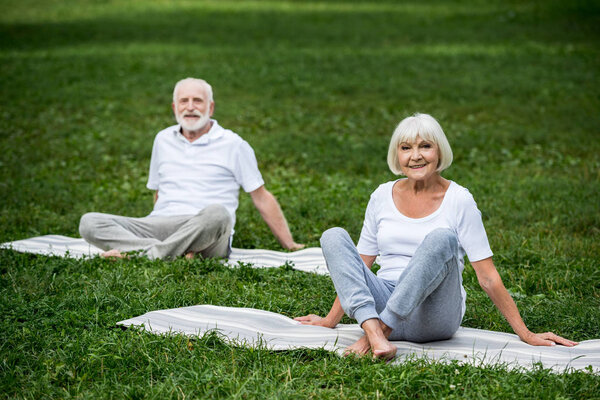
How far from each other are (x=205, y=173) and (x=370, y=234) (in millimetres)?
2703

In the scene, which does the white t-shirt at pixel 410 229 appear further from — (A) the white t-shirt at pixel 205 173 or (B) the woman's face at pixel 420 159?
(A) the white t-shirt at pixel 205 173

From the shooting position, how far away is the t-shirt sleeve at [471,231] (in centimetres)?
442

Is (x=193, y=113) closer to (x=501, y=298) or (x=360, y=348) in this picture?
(x=360, y=348)

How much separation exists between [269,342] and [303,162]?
675 cm

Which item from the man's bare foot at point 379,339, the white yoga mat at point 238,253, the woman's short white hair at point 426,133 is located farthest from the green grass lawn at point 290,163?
the woman's short white hair at point 426,133

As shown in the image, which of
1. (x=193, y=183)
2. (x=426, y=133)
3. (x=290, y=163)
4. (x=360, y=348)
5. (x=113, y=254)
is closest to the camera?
(x=360, y=348)

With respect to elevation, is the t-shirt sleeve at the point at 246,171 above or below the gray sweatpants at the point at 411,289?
above

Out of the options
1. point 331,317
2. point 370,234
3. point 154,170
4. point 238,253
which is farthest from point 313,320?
point 154,170

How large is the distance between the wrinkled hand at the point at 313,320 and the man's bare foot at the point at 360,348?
51 cm

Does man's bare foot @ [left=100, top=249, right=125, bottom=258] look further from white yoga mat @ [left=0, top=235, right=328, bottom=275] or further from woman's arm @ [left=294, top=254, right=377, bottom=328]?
woman's arm @ [left=294, top=254, right=377, bottom=328]

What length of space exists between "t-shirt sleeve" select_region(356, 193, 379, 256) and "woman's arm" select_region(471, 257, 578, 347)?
0.70 metres

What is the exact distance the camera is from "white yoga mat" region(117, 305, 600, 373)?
425 cm

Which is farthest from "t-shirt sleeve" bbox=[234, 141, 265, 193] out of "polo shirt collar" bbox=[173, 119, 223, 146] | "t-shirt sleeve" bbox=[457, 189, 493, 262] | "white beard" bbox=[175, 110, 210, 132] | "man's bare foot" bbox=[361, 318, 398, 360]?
"man's bare foot" bbox=[361, 318, 398, 360]

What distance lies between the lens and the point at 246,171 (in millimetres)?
7086
